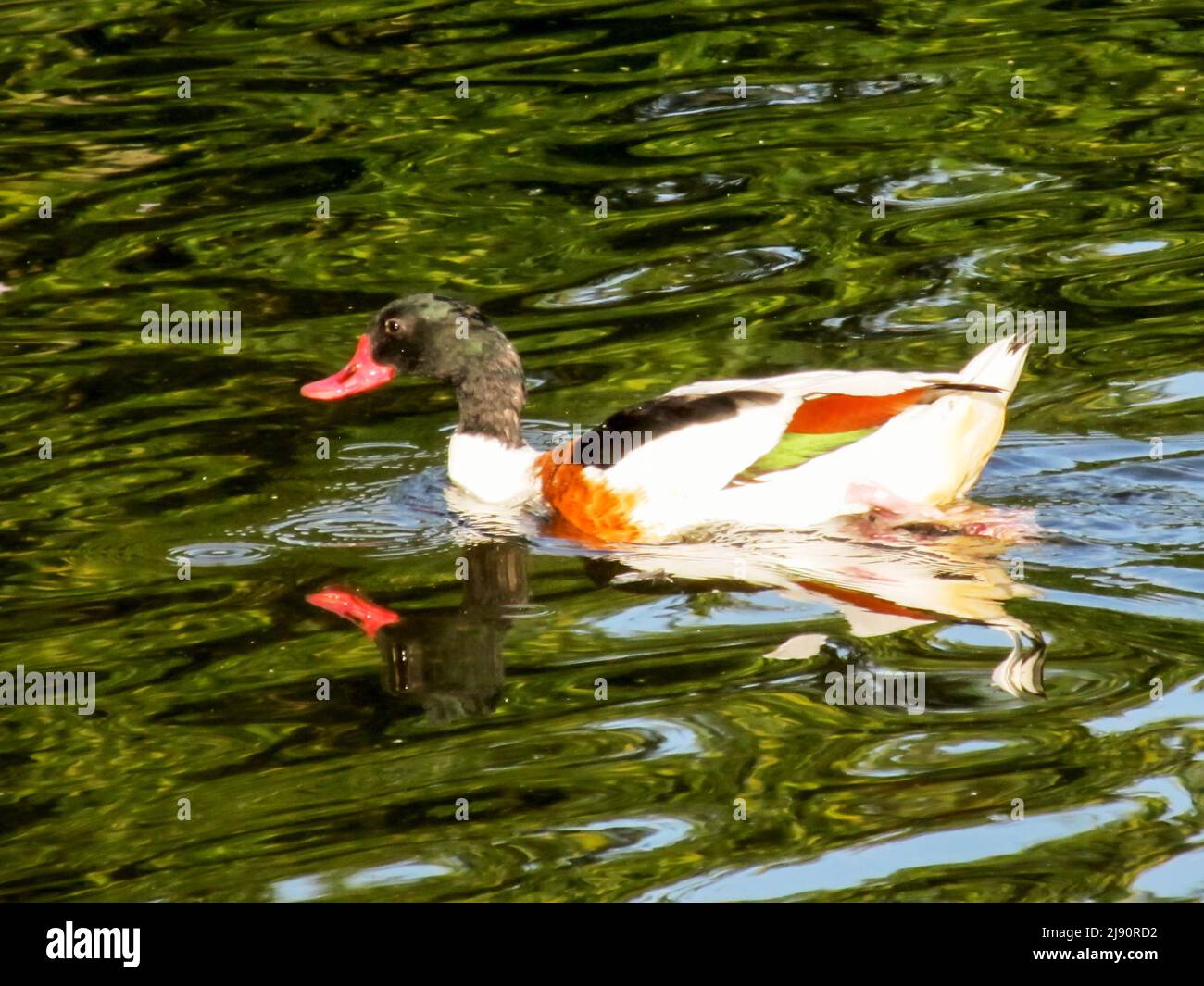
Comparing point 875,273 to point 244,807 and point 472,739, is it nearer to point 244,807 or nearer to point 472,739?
point 472,739

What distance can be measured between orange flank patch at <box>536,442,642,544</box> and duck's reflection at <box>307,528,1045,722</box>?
196mm

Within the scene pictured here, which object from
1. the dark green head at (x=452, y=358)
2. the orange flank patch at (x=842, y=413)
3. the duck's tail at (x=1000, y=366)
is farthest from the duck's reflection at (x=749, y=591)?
the dark green head at (x=452, y=358)

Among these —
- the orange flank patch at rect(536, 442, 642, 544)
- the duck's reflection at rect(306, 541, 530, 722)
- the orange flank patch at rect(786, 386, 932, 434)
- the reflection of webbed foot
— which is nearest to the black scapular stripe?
the orange flank patch at rect(786, 386, 932, 434)

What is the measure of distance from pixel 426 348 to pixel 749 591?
2299 millimetres

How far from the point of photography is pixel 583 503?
8094mm

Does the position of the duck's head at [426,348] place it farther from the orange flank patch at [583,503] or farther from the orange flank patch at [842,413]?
the orange flank patch at [842,413]

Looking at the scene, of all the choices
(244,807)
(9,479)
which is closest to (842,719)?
(244,807)

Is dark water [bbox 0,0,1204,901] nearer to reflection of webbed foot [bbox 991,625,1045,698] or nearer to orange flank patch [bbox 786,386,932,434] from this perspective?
reflection of webbed foot [bbox 991,625,1045,698]

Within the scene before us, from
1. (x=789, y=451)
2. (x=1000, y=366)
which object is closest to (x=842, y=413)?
(x=789, y=451)

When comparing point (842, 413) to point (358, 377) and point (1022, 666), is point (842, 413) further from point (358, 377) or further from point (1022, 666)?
point (358, 377)

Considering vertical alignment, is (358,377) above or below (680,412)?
above

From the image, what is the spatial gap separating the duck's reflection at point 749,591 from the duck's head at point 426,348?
107cm

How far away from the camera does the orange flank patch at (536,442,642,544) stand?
26.1 feet

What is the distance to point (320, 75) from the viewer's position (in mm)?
14125
